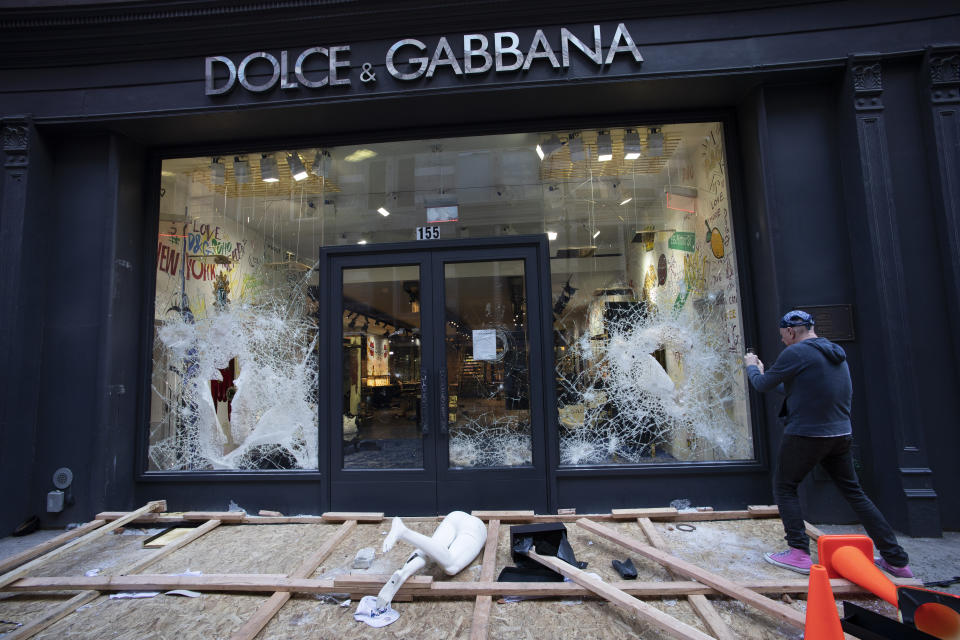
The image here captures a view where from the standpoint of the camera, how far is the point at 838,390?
3.45 metres

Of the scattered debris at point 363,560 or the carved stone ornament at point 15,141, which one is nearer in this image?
the scattered debris at point 363,560

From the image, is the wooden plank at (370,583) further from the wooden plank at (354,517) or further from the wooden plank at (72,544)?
the wooden plank at (72,544)

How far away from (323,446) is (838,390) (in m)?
4.63

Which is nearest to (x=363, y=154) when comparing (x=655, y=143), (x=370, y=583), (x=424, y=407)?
(x=424, y=407)

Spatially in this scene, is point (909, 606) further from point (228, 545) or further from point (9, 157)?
point (9, 157)

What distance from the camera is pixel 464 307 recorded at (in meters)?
5.30

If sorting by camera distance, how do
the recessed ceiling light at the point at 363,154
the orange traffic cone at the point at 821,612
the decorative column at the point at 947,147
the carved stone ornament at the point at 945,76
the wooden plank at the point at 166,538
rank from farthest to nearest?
1. the recessed ceiling light at the point at 363,154
2. the carved stone ornament at the point at 945,76
3. the decorative column at the point at 947,147
4. the wooden plank at the point at 166,538
5. the orange traffic cone at the point at 821,612

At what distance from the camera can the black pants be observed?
11.2ft

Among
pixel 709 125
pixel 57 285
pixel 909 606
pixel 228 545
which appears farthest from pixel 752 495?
pixel 57 285

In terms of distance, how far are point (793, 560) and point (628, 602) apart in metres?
1.52

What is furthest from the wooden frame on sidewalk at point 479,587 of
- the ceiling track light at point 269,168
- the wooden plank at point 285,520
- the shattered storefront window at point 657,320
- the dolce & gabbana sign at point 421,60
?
the dolce & gabbana sign at point 421,60

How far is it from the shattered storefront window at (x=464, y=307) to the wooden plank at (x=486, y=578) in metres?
Result: 1.24

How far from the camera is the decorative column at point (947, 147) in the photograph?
4406 millimetres

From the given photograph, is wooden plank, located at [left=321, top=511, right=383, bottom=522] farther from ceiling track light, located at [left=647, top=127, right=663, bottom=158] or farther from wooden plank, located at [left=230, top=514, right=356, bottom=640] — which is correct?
ceiling track light, located at [left=647, top=127, right=663, bottom=158]
